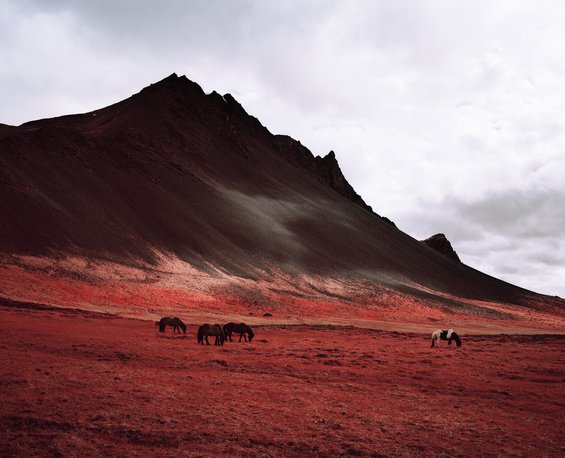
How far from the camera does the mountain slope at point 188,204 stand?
183 feet

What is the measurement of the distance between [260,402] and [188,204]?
230ft

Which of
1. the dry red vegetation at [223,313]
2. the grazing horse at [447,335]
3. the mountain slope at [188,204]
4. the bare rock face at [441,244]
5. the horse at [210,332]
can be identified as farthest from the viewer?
the bare rock face at [441,244]

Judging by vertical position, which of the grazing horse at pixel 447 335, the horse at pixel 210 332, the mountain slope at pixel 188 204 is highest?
the mountain slope at pixel 188 204

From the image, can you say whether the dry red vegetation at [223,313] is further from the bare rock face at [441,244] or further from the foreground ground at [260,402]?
the bare rock face at [441,244]

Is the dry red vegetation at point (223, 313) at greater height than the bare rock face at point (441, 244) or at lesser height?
lesser

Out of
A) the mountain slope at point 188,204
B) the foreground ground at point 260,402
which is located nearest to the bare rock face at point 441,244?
the mountain slope at point 188,204

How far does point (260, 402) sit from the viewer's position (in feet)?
34.4

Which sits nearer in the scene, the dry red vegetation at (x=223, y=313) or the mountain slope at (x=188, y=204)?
the dry red vegetation at (x=223, y=313)

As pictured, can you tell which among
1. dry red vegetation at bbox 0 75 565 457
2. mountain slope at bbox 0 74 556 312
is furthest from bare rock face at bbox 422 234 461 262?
dry red vegetation at bbox 0 75 565 457

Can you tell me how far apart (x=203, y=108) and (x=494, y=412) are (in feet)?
401

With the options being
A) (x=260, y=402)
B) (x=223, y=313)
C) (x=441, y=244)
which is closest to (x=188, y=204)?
(x=223, y=313)

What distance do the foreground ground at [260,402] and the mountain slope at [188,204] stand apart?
37.9 meters

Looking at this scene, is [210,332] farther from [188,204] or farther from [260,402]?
[188,204]

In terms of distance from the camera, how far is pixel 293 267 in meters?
71.8
